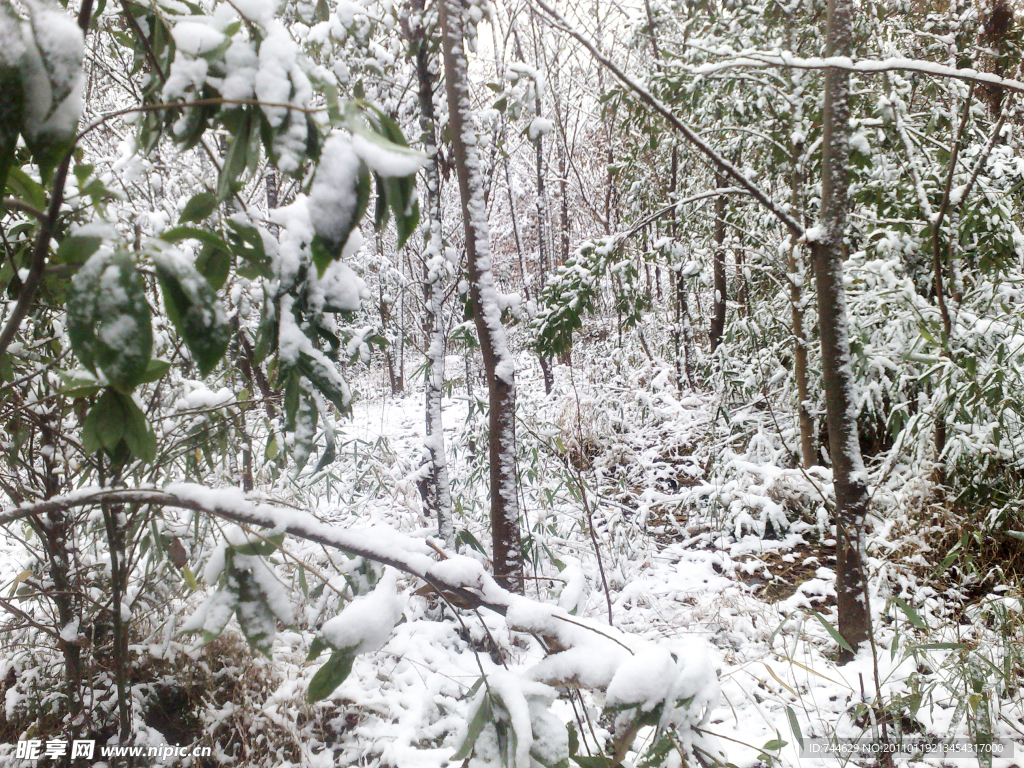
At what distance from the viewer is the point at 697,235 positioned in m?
5.25

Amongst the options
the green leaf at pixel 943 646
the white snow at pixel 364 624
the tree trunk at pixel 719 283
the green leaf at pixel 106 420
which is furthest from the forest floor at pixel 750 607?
the tree trunk at pixel 719 283

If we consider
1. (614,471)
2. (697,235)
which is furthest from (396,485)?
(697,235)

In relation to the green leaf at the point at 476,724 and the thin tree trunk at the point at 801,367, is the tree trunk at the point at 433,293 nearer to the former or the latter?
the green leaf at the point at 476,724

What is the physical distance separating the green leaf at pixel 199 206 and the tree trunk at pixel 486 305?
122 centimetres

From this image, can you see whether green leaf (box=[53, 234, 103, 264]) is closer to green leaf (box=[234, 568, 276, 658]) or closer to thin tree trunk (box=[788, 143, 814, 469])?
green leaf (box=[234, 568, 276, 658])

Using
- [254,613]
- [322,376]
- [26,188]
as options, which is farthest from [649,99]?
[254,613]

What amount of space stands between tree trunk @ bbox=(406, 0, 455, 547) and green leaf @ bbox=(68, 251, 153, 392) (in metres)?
2.06

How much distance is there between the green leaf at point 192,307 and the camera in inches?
16.6

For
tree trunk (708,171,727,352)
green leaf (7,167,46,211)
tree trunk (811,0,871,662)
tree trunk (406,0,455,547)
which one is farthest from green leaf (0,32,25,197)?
tree trunk (708,171,727,352)

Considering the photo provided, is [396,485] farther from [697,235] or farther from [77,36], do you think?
[697,235]

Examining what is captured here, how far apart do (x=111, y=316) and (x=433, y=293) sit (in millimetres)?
2241

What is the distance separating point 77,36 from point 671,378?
6.29 m

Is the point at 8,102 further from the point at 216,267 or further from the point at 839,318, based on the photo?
the point at 839,318

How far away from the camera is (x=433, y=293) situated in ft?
8.49
